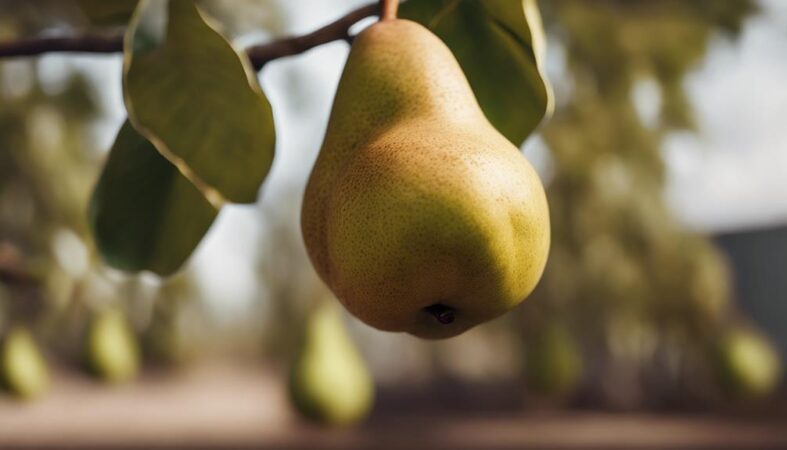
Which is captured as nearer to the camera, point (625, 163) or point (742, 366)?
point (742, 366)

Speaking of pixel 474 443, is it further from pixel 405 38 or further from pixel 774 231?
pixel 405 38

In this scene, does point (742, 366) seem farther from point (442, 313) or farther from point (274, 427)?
point (442, 313)

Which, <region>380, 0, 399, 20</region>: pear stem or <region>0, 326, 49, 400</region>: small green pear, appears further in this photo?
<region>0, 326, 49, 400</region>: small green pear

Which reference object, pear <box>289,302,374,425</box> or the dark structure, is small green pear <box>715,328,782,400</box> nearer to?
pear <box>289,302,374,425</box>

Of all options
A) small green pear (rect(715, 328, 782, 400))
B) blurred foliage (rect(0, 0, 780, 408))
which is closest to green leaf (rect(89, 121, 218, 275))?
blurred foliage (rect(0, 0, 780, 408))

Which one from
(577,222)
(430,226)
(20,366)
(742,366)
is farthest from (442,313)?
(577,222)

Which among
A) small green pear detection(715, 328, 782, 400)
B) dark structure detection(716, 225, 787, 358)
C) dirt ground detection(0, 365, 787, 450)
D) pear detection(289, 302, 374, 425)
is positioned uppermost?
pear detection(289, 302, 374, 425)

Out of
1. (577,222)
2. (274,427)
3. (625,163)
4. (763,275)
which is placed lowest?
(274,427)
